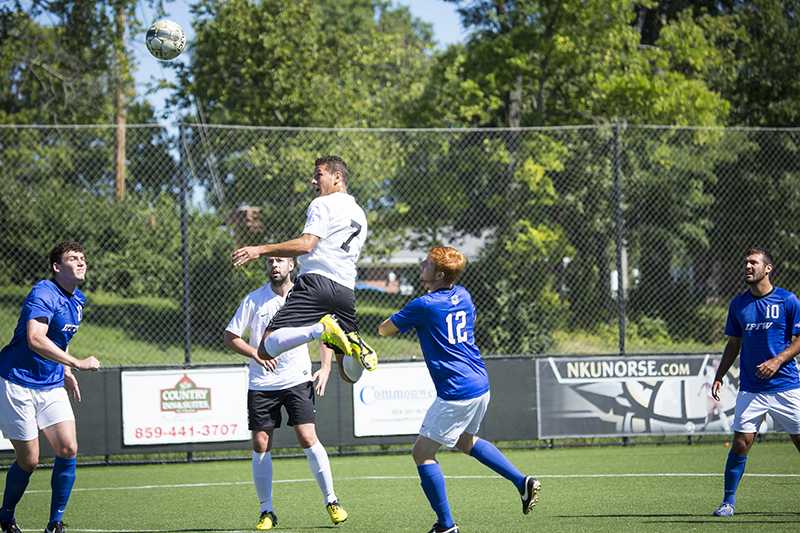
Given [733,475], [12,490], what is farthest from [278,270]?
[733,475]

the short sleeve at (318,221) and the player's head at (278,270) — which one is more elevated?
the short sleeve at (318,221)

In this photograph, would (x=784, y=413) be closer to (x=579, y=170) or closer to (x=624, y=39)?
(x=579, y=170)

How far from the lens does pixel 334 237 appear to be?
23.4 ft

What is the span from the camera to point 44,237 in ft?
63.6

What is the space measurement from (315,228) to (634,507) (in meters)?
3.87

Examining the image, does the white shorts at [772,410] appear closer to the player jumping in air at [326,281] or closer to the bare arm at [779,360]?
the bare arm at [779,360]

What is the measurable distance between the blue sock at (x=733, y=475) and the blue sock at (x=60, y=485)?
514 centimetres

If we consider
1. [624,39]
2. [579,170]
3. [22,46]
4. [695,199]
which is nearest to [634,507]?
[579,170]

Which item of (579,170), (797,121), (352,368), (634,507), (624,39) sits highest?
(624,39)

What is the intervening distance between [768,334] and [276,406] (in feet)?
13.9

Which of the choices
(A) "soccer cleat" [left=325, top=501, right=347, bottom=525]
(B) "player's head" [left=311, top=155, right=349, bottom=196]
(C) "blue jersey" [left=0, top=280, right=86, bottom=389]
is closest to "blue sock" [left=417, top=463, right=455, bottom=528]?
(A) "soccer cleat" [left=325, top=501, right=347, bottom=525]

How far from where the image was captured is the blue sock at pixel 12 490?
7.31 metres

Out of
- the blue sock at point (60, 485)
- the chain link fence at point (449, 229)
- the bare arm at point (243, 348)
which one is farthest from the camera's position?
the chain link fence at point (449, 229)

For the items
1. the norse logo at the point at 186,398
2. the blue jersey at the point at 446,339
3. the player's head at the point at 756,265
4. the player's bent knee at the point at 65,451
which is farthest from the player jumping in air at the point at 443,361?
the norse logo at the point at 186,398
